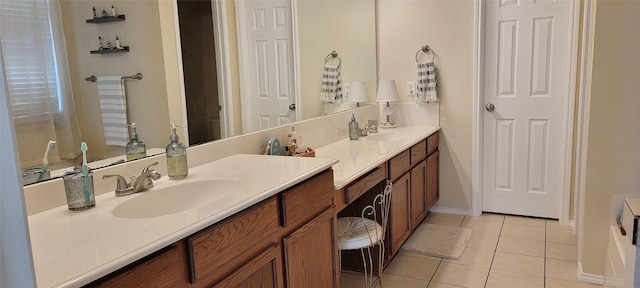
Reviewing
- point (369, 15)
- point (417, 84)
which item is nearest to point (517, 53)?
point (417, 84)

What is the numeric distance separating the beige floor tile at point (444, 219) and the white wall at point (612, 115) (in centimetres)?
123

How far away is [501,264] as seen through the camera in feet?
9.44

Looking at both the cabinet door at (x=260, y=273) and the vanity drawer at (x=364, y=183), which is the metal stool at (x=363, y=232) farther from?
the cabinet door at (x=260, y=273)

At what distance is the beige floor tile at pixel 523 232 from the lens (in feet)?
10.9

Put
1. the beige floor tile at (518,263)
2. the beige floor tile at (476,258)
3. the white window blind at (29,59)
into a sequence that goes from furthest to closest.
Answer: the beige floor tile at (476,258), the beige floor tile at (518,263), the white window blind at (29,59)

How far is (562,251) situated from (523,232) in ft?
1.27

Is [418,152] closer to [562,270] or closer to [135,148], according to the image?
[562,270]

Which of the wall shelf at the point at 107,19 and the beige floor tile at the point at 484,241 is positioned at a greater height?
the wall shelf at the point at 107,19

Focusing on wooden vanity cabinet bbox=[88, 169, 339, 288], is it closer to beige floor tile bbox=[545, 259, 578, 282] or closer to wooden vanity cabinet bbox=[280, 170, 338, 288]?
wooden vanity cabinet bbox=[280, 170, 338, 288]

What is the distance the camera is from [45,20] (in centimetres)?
147

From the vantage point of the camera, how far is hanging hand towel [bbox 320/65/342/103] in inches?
129

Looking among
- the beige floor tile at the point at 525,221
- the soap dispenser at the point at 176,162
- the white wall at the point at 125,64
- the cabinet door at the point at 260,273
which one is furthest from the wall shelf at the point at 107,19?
the beige floor tile at the point at 525,221

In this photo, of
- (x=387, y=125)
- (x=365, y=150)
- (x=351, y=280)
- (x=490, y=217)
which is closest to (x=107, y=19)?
(x=365, y=150)

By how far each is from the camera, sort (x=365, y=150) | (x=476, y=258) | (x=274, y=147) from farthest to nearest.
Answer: (x=476, y=258), (x=365, y=150), (x=274, y=147)
